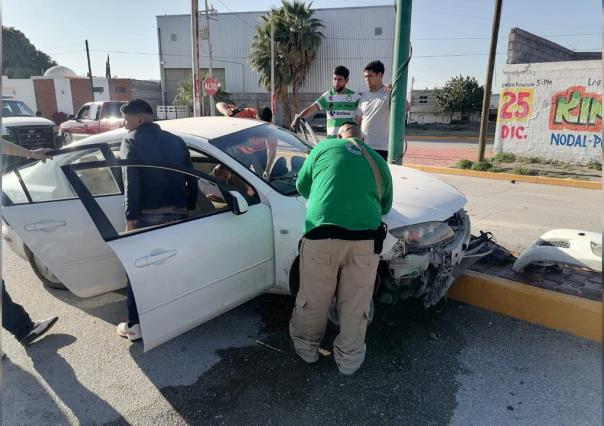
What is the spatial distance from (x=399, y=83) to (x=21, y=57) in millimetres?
73253

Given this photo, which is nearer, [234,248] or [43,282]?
[234,248]

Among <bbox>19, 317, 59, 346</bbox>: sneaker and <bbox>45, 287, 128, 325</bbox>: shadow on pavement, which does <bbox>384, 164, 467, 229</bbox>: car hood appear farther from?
<bbox>19, 317, 59, 346</bbox>: sneaker

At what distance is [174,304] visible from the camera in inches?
114

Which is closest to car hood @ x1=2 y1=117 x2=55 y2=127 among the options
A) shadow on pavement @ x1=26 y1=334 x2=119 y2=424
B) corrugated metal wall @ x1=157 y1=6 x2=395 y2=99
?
shadow on pavement @ x1=26 y1=334 x2=119 y2=424

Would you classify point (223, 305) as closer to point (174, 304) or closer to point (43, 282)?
point (174, 304)

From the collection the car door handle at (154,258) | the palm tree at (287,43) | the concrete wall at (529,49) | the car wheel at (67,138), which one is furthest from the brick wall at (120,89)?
the car door handle at (154,258)

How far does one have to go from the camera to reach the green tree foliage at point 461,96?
34.0 metres

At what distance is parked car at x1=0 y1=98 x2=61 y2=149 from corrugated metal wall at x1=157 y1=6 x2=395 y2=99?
903 inches

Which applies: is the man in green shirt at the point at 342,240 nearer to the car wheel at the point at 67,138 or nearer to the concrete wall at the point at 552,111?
the concrete wall at the point at 552,111

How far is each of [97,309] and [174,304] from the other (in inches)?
59.2

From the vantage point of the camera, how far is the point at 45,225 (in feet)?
10.8

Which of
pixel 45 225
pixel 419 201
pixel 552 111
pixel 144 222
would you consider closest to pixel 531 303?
pixel 419 201

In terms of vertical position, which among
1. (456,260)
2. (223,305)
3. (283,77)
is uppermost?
(283,77)

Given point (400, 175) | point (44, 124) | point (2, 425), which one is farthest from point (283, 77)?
point (2, 425)
